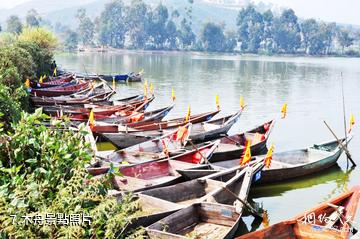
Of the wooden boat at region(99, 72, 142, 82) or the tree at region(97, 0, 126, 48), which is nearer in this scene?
the wooden boat at region(99, 72, 142, 82)

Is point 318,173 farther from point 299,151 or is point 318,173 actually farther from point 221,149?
point 221,149

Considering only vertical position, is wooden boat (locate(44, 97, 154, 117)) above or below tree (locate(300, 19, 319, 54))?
below

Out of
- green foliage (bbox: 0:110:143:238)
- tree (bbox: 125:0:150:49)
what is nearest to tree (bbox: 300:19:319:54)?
tree (bbox: 125:0:150:49)

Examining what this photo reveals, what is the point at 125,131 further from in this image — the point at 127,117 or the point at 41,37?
the point at 41,37

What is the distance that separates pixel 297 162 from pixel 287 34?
314 ft

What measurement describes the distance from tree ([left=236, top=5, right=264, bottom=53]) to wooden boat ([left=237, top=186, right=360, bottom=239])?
98.2 meters

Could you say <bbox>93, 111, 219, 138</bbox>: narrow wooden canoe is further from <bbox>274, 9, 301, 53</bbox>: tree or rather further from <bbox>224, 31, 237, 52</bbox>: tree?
<bbox>274, 9, 301, 53</bbox>: tree

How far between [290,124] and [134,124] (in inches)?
336

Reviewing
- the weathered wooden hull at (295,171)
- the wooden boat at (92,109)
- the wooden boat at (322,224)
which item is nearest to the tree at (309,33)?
the wooden boat at (92,109)

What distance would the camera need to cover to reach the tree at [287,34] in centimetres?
10362

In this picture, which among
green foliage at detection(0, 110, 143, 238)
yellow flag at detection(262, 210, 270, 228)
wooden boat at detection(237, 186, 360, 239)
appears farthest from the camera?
yellow flag at detection(262, 210, 270, 228)

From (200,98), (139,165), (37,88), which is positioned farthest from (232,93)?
(139,165)

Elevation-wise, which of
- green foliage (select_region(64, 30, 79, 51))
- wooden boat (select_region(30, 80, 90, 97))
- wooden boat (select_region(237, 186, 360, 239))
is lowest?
wooden boat (select_region(237, 186, 360, 239))

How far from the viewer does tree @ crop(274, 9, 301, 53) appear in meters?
104
